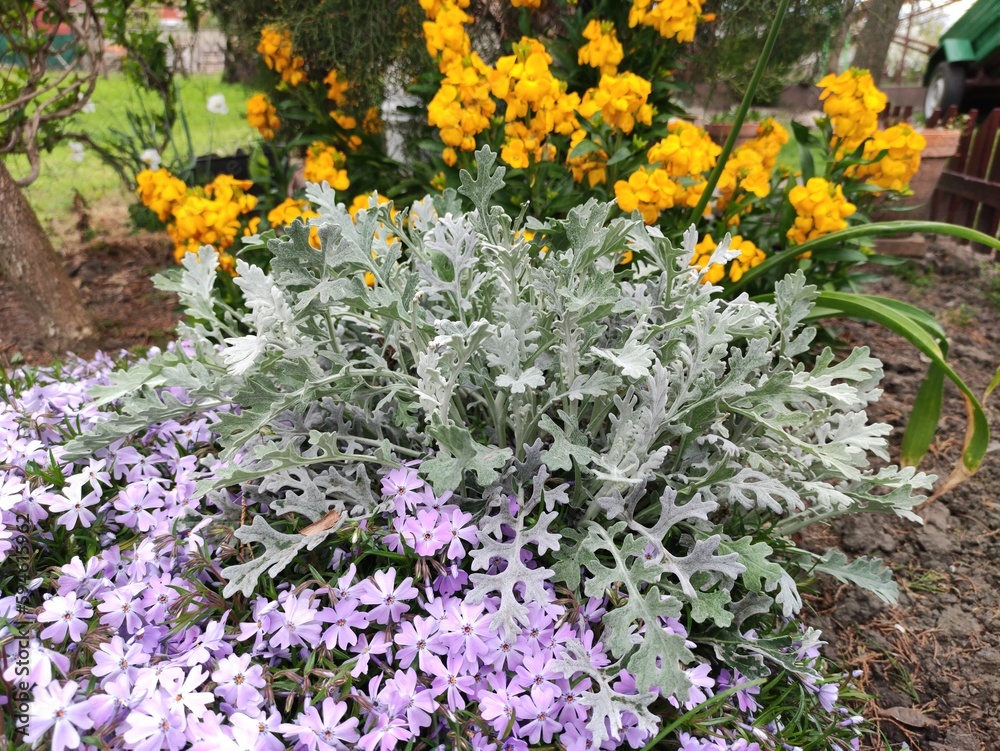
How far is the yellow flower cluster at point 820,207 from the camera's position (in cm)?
209

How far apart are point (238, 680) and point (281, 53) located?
2560mm

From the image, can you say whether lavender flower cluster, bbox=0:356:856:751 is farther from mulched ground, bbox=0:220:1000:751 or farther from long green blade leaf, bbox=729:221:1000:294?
long green blade leaf, bbox=729:221:1000:294

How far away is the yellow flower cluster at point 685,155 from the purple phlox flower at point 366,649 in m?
1.51

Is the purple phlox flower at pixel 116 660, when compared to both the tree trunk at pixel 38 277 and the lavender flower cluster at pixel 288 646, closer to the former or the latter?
the lavender flower cluster at pixel 288 646

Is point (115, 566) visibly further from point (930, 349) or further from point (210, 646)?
point (930, 349)

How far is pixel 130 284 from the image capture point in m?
3.50

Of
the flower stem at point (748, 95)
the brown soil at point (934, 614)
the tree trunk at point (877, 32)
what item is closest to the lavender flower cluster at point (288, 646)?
the brown soil at point (934, 614)

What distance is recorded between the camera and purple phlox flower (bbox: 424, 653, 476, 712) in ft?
3.38

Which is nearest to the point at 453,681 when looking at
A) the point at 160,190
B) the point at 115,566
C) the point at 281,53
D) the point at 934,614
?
the point at 115,566

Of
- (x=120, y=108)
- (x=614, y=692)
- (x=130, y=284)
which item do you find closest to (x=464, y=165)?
(x=614, y=692)

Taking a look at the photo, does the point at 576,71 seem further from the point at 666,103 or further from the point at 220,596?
the point at 220,596

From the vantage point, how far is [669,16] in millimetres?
2139

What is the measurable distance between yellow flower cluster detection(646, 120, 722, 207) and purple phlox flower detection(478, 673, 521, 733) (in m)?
1.50

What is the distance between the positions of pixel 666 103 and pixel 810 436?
1.51m
